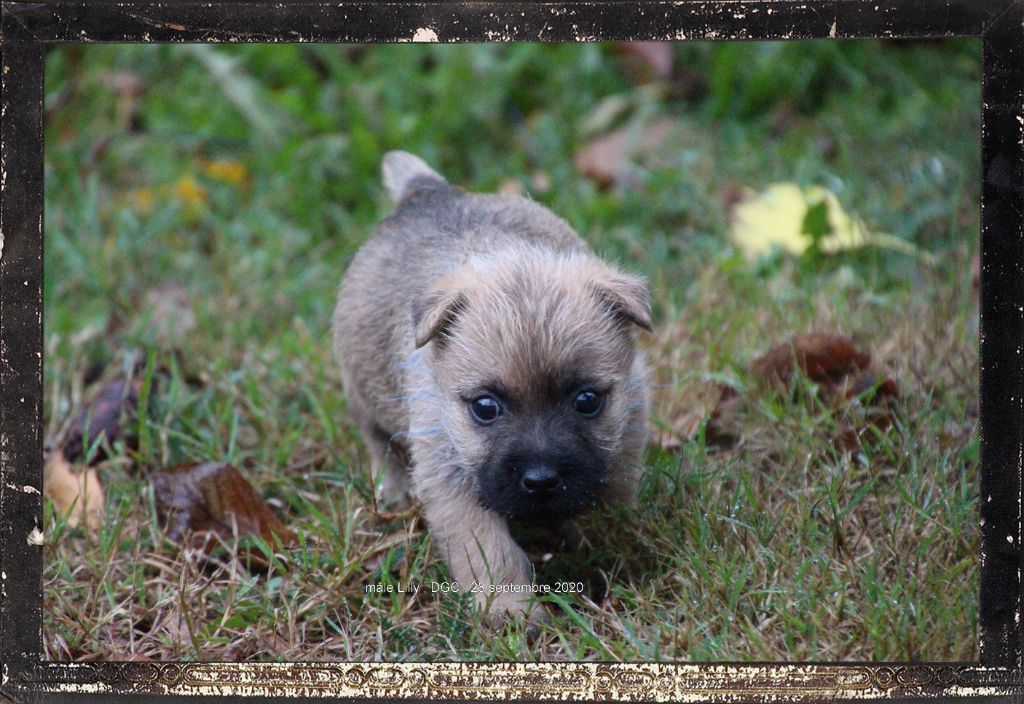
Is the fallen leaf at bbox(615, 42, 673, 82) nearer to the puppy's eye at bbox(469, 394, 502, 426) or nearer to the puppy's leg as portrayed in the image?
the puppy's eye at bbox(469, 394, 502, 426)

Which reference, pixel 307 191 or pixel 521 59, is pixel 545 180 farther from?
pixel 307 191

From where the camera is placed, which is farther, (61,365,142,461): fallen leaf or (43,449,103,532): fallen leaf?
(61,365,142,461): fallen leaf

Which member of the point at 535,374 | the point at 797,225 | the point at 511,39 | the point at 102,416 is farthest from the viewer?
the point at 797,225

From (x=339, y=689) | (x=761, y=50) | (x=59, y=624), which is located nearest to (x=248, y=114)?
(x=761, y=50)

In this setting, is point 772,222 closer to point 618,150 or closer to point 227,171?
point 618,150

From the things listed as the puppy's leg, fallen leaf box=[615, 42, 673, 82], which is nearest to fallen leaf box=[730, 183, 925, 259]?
fallen leaf box=[615, 42, 673, 82]

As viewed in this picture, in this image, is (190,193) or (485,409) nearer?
(485,409)

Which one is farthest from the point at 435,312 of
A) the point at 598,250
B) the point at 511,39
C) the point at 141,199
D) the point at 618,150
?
the point at 141,199
